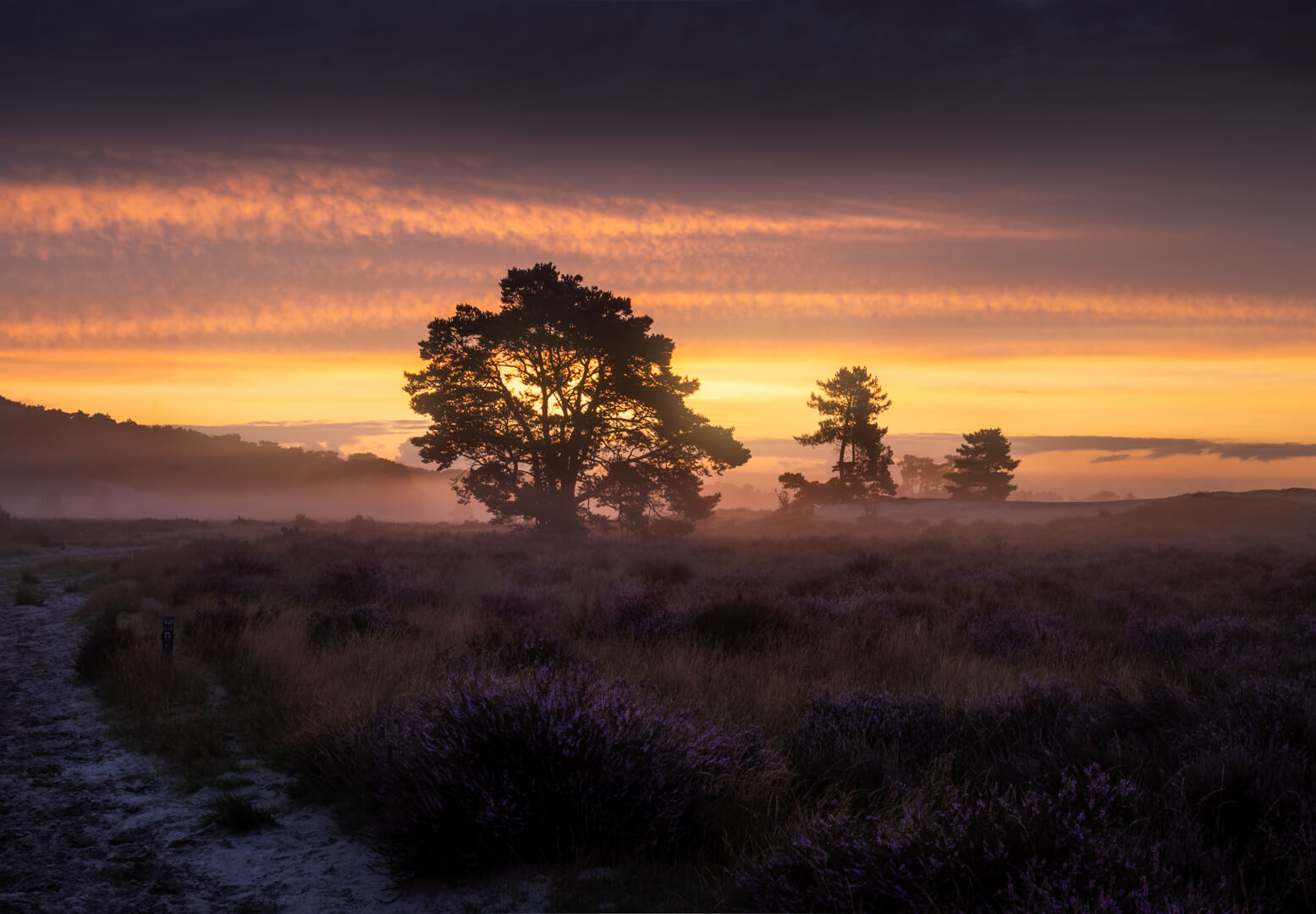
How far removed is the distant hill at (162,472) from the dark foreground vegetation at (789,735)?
5294 inches

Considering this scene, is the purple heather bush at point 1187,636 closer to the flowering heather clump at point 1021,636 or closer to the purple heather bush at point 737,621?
the flowering heather clump at point 1021,636

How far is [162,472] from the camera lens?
131 metres

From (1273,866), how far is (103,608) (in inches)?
656

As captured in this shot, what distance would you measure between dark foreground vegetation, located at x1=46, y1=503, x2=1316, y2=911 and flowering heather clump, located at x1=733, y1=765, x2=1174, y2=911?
0.02m

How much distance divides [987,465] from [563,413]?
51393 mm

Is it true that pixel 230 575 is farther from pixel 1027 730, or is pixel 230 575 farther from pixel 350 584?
pixel 1027 730

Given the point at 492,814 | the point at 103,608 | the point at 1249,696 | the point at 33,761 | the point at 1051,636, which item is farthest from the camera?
the point at 103,608

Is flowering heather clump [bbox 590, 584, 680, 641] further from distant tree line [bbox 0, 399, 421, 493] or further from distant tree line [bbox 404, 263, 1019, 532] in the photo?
distant tree line [bbox 0, 399, 421, 493]

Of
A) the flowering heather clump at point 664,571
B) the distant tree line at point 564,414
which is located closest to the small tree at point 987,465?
the distant tree line at point 564,414

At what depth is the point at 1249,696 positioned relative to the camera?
515cm

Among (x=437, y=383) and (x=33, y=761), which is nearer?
(x=33, y=761)

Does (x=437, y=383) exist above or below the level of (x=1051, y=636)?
above

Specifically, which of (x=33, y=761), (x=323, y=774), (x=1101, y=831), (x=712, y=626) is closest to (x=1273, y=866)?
(x=1101, y=831)

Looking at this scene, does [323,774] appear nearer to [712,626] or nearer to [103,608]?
[712,626]
